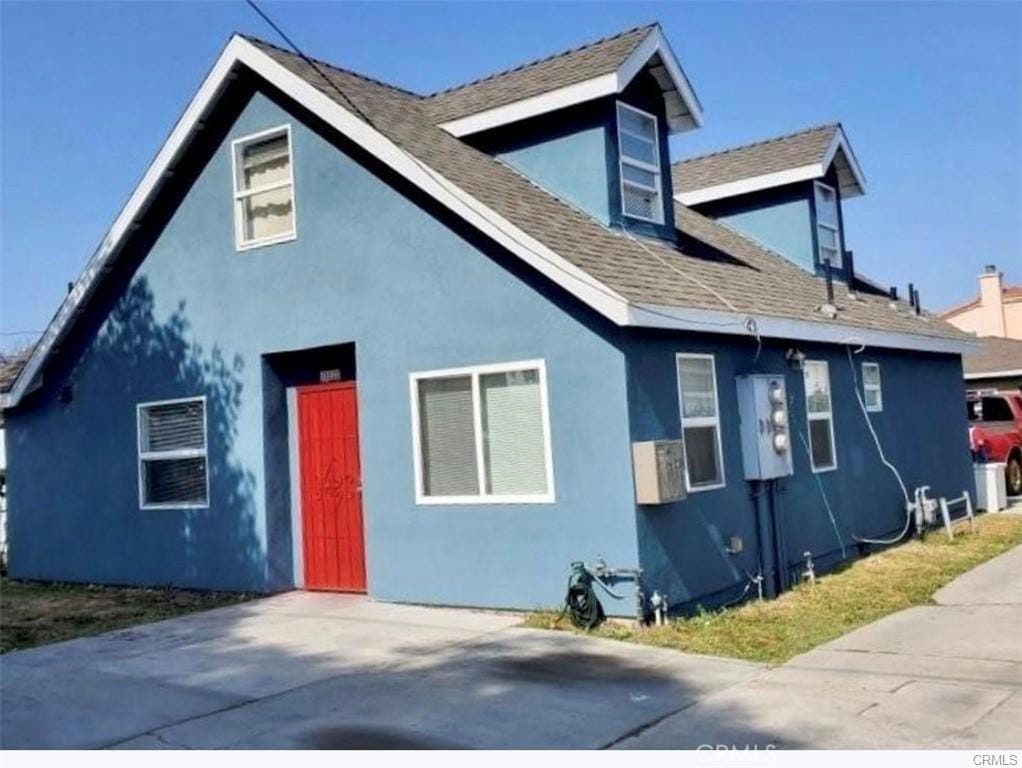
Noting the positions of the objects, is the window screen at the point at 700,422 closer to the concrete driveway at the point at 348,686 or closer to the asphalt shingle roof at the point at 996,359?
the concrete driveway at the point at 348,686

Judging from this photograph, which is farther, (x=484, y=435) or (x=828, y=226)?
(x=828, y=226)

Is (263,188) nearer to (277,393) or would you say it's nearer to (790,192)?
(277,393)

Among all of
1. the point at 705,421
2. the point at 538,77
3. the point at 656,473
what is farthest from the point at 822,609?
the point at 538,77

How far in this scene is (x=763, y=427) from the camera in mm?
10289

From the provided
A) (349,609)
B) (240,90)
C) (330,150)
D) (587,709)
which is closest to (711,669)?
(587,709)

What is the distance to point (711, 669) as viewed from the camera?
7180 mm

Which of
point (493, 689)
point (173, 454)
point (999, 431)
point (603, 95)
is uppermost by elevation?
point (603, 95)

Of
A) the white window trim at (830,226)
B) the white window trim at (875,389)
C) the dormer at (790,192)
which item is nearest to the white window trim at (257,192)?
the dormer at (790,192)

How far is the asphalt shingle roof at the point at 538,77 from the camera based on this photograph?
10820 millimetres

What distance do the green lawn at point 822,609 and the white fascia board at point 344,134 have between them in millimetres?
2639

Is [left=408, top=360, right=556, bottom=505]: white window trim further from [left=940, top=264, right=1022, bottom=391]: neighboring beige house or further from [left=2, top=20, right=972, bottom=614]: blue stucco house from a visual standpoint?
[left=940, top=264, right=1022, bottom=391]: neighboring beige house

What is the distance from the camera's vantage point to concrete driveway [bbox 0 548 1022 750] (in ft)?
18.8

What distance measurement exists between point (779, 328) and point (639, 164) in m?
2.40

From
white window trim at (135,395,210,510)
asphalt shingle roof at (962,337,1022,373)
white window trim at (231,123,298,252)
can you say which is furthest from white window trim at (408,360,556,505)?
asphalt shingle roof at (962,337,1022,373)
